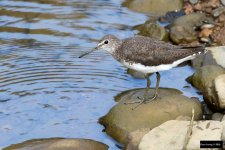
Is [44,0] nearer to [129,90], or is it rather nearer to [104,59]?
[104,59]

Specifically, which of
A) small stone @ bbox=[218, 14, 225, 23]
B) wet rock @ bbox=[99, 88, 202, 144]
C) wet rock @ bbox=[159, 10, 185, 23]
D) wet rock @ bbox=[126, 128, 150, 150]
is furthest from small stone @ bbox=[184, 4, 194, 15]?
wet rock @ bbox=[126, 128, 150, 150]

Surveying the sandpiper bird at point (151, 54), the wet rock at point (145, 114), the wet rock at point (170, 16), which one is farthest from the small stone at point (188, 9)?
the sandpiper bird at point (151, 54)

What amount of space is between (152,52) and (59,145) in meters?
1.93

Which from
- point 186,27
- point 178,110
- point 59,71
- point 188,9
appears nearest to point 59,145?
point 178,110

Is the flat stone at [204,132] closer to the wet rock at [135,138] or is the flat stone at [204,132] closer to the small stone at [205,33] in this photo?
the wet rock at [135,138]

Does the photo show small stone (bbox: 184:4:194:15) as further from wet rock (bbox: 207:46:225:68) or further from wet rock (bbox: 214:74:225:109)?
wet rock (bbox: 214:74:225:109)

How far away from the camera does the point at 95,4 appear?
13344 mm

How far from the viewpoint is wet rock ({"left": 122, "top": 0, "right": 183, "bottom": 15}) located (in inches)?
506

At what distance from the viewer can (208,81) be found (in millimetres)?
9188

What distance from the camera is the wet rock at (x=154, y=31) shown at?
37.7ft

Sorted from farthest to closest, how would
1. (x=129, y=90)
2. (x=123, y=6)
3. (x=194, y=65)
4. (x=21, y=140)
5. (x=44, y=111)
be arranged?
(x=123, y=6) → (x=194, y=65) → (x=129, y=90) → (x=44, y=111) → (x=21, y=140)

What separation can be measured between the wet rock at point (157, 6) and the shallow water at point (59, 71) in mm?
238

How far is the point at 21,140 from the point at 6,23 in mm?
4516

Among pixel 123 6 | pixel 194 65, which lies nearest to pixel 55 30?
pixel 123 6
